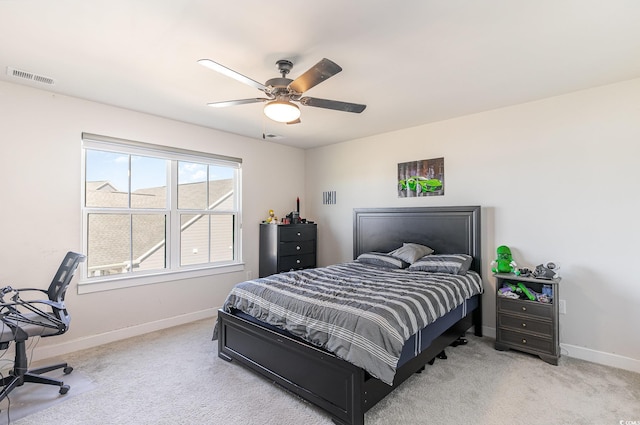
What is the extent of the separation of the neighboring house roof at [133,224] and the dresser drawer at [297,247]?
1.12m

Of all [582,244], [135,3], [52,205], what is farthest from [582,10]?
[52,205]

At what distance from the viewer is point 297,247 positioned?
4781 millimetres

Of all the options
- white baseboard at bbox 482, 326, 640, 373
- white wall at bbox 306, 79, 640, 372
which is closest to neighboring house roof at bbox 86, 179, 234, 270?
white wall at bbox 306, 79, 640, 372

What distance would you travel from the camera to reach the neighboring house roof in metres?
3.39

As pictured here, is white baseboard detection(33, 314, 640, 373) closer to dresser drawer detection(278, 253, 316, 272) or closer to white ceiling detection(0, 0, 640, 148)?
dresser drawer detection(278, 253, 316, 272)

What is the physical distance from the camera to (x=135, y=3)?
176 cm

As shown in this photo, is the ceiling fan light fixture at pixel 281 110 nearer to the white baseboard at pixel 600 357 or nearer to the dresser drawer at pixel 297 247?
the dresser drawer at pixel 297 247

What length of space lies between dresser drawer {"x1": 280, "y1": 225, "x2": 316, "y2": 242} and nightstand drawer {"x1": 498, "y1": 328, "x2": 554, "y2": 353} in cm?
285

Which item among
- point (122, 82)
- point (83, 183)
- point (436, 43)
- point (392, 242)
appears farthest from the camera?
point (392, 242)

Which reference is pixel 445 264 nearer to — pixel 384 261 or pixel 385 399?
pixel 384 261

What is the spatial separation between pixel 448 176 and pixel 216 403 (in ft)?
11.3

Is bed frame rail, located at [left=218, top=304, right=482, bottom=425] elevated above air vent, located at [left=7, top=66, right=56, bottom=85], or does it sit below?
below

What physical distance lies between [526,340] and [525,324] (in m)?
0.15

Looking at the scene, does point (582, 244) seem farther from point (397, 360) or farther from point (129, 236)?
point (129, 236)
